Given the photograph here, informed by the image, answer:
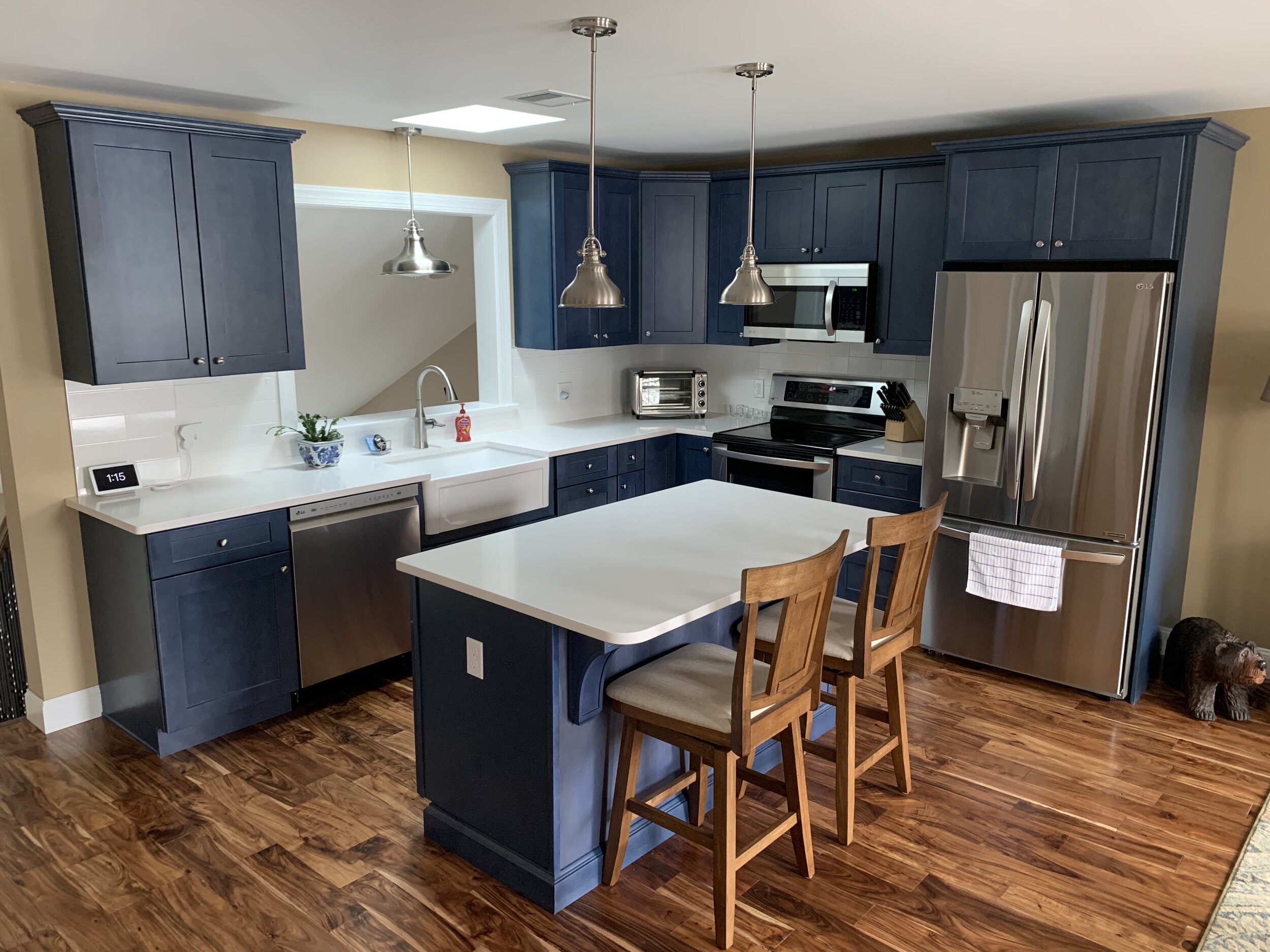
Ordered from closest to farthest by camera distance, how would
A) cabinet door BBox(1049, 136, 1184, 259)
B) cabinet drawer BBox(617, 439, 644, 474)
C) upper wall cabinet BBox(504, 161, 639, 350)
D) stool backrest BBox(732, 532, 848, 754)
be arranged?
stool backrest BBox(732, 532, 848, 754)
cabinet door BBox(1049, 136, 1184, 259)
upper wall cabinet BBox(504, 161, 639, 350)
cabinet drawer BBox(617, 439, 644, 474)

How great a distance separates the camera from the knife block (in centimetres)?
480

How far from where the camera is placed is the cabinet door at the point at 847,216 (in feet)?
15.5

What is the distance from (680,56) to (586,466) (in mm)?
2374

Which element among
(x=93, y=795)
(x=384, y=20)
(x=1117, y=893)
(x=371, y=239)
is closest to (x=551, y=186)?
(x=371, y=239)

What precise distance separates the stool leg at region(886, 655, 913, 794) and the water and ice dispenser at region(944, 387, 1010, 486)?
1.24 m

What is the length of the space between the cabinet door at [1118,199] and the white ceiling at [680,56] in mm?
197

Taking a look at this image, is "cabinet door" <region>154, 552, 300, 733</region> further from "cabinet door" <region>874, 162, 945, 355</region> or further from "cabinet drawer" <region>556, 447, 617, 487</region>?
"cabinet door" <region>874, 162, 945, 355</region>

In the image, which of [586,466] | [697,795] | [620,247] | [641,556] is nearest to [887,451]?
[586,466]

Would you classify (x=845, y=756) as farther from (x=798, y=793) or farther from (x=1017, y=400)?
(x=1017, y=400)

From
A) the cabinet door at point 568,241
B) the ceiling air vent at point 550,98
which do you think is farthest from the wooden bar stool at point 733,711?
the cabinet door at point 568,241

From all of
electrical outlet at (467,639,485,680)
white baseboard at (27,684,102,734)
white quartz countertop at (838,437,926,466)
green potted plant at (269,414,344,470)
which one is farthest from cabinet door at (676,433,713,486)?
white baseboard at (27,684,102,734)

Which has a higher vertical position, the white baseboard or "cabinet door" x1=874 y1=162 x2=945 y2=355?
"cabinet door" x1=874 y1=162 x2=945 y2=355

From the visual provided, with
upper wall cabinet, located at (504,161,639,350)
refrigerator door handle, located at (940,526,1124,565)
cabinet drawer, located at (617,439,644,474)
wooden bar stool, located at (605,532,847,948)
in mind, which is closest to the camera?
wooden bar stool, located at (605,532,847,948)

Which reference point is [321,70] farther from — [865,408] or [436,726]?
[865,408]
